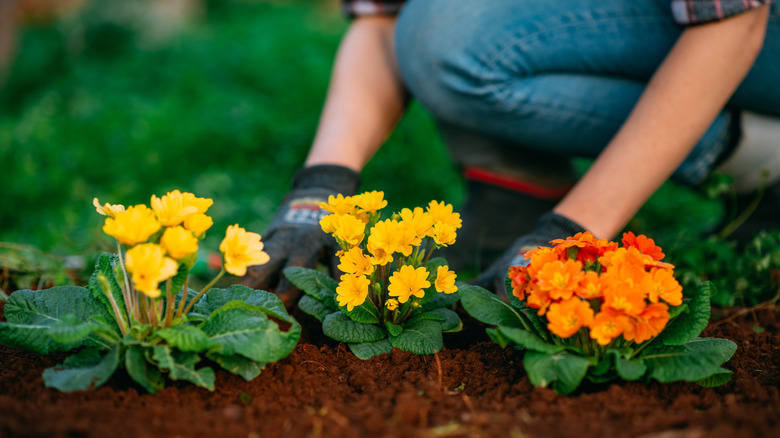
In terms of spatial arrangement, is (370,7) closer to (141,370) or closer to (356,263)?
(356,263)

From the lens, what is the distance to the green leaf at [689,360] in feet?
4.03

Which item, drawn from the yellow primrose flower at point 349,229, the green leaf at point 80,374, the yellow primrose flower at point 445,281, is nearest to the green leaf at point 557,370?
the yellow primrose flower at point 445,281

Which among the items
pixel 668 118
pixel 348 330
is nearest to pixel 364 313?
pixel 348 330

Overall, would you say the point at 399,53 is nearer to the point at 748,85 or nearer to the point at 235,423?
the point at 748,85

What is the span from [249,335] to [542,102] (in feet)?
4.34

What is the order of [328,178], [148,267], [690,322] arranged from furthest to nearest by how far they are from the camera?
[328,178]
[690,322]
[148,267]

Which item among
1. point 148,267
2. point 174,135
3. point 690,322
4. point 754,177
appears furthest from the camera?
point 174,135

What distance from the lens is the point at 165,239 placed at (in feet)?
3.80

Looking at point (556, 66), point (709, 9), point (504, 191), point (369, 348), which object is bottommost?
point (504, 191)

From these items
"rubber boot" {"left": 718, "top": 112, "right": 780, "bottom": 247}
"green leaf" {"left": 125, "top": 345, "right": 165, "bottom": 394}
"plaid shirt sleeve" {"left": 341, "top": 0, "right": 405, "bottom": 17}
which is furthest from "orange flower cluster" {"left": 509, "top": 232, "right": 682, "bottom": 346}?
"plaid shirt sleeve" {"left": 341, "top": 0, "right": 405, "bottom": 17}

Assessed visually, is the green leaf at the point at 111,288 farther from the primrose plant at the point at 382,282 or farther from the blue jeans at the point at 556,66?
the blue jeans at the point at 556,66

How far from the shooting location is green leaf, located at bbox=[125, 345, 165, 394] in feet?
3.96

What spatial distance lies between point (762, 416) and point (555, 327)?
38 centimetres

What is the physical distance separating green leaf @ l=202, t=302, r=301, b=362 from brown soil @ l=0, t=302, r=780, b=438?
0.10 m
